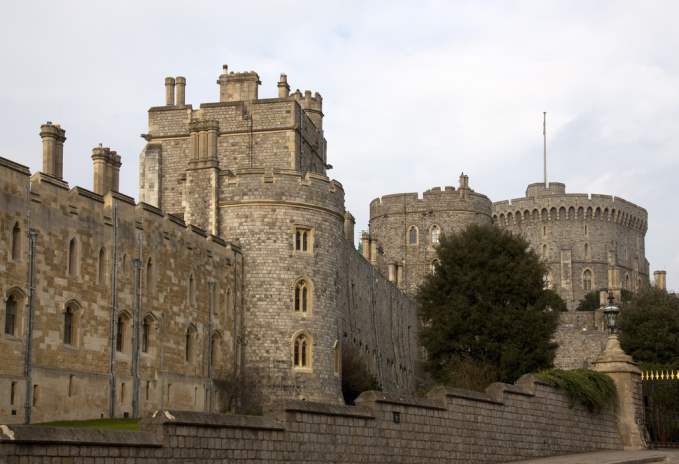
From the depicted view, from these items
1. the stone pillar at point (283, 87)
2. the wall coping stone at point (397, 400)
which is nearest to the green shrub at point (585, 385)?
the wall coping stone at point (397, 400)

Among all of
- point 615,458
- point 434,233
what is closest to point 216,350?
point 615,458

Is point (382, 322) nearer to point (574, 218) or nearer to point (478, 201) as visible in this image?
point (478, 201)

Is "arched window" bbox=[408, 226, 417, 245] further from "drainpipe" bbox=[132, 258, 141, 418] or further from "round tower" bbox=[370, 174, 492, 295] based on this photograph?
"drainpipe" bbox=[132, 258, 141, 418]

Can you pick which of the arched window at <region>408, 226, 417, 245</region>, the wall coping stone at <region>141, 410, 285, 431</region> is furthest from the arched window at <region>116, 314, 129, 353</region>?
the arched window at <region>408, 226, 417, 245</region>

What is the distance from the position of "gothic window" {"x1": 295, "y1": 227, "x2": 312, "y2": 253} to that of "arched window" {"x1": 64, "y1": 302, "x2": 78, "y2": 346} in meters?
10.4

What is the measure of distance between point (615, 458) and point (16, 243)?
14.1 metres

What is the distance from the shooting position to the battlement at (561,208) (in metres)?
120

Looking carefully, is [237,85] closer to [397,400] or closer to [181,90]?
[181,90]

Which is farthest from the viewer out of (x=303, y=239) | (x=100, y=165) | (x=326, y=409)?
(x=303, y=239)

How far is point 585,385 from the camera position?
29.5m

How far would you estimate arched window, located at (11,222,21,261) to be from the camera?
2855 cm

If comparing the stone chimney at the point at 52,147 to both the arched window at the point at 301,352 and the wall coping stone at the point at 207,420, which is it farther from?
the wall coping stone at the point at 207,420

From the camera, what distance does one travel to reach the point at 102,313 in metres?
Answer: 31.9

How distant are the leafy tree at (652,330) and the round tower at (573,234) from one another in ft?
171
